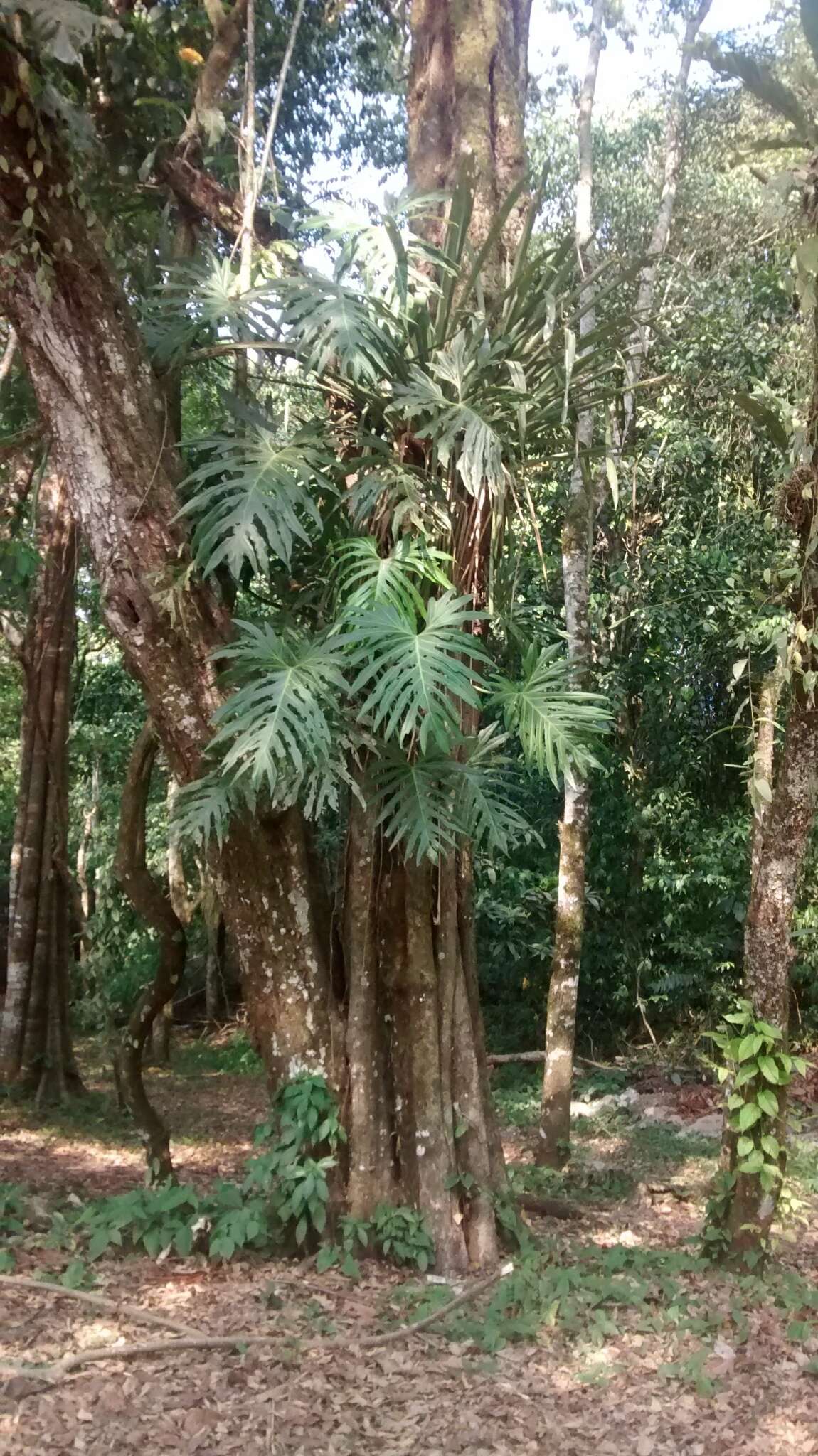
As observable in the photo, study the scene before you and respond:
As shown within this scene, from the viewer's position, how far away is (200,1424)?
2979 millimetres

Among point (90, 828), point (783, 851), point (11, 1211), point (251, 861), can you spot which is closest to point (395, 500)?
point (251, 861)

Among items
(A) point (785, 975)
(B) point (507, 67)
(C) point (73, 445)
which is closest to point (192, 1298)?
(A) point (785, 975)

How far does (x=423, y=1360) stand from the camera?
3.59 m

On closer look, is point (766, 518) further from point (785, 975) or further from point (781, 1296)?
point (781, 1296)

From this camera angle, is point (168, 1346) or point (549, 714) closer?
point (168, 1346)

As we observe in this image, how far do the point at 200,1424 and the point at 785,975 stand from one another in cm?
252

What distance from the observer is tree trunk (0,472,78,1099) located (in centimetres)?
787

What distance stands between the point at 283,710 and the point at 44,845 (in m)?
5.00

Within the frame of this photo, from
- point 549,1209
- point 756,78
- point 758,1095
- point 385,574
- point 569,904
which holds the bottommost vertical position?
point 549,1209

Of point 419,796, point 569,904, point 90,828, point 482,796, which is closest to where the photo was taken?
point 419,796

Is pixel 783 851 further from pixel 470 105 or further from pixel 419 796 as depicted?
pixel 470 105

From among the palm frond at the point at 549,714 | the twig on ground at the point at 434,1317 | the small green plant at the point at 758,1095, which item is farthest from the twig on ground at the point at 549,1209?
the palm frond at the point at 549,714

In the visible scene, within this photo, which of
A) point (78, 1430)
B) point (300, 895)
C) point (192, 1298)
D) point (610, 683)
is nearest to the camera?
point (78, 1430)

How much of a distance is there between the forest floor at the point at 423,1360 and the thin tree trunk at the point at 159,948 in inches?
16.0
